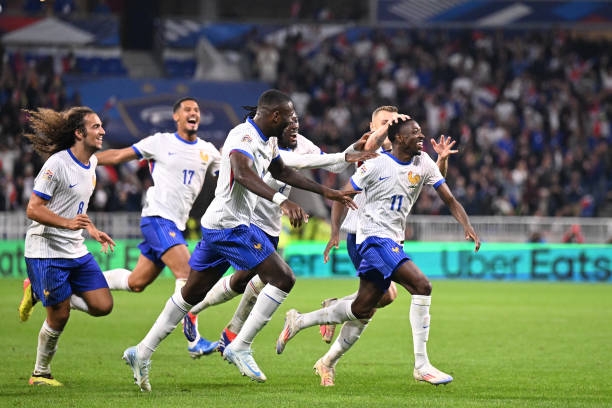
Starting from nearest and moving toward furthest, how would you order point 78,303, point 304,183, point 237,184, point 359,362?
point 304,183
point 237,184
point 78,303
point 359,362

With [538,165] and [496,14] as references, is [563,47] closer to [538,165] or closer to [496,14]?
[496,14]

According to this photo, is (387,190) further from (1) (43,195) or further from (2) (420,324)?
(1) (43,195)

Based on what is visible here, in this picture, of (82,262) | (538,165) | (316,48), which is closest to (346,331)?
(82,262)

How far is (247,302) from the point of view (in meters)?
10.7

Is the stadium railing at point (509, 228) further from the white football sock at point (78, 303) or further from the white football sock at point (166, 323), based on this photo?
the white football sock at point (166, 323)

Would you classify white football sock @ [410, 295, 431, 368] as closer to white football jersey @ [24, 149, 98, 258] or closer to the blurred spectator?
white football jersey @ [24, 149, 98, 258]

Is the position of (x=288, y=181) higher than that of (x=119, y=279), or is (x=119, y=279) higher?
(x=288, y=181)

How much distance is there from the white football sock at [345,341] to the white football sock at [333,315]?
97 millimetres

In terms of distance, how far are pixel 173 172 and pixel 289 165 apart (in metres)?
2.99

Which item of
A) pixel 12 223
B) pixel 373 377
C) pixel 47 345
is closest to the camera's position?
pixel 47 345

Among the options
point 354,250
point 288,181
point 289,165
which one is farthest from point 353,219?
point 288,181

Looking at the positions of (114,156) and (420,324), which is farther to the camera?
(114,156)

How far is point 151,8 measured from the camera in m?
35.4

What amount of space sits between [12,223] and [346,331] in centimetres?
1678
